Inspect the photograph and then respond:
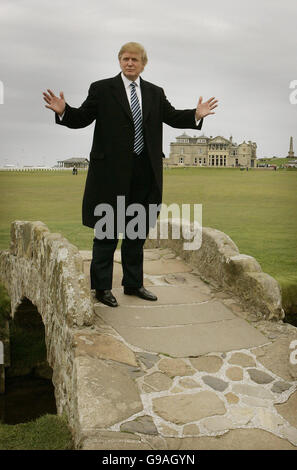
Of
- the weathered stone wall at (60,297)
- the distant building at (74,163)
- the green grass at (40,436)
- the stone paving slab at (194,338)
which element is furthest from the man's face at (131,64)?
the distant building at (74,163)

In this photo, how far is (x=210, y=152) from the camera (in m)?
90.8

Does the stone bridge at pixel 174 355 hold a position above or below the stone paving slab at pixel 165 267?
below

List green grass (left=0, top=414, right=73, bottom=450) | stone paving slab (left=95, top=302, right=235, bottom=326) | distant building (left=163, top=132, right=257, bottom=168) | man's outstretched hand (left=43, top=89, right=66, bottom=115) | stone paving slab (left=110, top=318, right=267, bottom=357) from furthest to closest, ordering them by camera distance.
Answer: distant building (left=163, top=132, right=257, bottom=168), stone paving slab (left=95, top=302, right=235, bottom=326), man's outstretched hand (left=43, top=89, right=66, bottom=115), stone paving slab (left=110, top=318, right=267, bottom=357), green grass (left=0, top=414, right=73, bottom=450)

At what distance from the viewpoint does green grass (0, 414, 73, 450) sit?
12.5 ft

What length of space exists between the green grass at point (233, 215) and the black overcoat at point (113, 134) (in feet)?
14.0

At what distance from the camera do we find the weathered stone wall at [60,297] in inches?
169

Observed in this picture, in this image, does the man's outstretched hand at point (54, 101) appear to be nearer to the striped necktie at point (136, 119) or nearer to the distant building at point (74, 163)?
the striped necktie at point (136, 119)

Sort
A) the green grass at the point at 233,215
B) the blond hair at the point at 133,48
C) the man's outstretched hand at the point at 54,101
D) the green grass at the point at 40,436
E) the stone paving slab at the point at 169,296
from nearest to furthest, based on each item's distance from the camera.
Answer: the green grass at the point at 40,436, the man's outstretched hand at the point at 54,101, the blond hair at the point at 133,48, the stone paving slab at the point at 169,296, the green grass at the point at 233,215

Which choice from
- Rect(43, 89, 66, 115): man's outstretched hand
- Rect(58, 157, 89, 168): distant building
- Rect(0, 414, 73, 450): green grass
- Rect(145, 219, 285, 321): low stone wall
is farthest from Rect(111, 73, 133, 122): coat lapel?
Rect(58, 157, 89, 168): distant building

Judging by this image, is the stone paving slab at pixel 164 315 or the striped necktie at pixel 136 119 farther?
the striped necktie at pixel 136 119

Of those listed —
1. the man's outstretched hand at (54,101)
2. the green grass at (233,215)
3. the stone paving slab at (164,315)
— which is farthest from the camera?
the green grass at (233,215)

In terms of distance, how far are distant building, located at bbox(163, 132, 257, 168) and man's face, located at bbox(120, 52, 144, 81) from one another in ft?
243

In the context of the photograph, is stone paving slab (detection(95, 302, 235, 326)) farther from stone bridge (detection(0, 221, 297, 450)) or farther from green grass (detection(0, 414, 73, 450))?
green grass (detection(0, 414, 73, 450))

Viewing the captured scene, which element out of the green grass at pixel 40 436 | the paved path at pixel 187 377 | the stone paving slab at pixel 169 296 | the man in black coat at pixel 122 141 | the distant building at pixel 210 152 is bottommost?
the green grass at pixel 40 436
